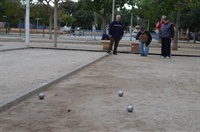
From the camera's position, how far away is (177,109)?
660 cm

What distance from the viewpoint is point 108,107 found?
6.56 meters

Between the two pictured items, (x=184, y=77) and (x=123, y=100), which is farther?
(x=184, y=77)

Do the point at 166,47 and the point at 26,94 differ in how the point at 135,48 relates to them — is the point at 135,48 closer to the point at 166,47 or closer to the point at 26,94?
the point at 166,47

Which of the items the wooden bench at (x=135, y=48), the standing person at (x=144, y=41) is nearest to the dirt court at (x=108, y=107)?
the standing person at (x=144, y=41)

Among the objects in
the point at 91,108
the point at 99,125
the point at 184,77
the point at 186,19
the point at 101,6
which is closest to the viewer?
the point at 99,125

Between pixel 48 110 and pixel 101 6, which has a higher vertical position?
pixel 101 6

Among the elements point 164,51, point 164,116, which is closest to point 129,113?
point 164,116

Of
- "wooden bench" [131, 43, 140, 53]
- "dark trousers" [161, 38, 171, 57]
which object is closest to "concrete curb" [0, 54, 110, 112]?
"dark trousers" [161, 38, 171, 57]

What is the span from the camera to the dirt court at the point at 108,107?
5.34m

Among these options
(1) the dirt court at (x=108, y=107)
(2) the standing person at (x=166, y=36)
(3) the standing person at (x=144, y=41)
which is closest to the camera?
(1) the dirt court at (x=108, y=107)

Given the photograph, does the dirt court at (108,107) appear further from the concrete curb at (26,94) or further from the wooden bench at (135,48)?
the wooden bench at (135,48)

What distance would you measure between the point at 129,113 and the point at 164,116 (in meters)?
0.56

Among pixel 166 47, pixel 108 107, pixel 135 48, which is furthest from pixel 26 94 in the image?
pixel 135 48

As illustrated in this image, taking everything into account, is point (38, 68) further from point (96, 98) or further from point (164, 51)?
point (164, 51)
